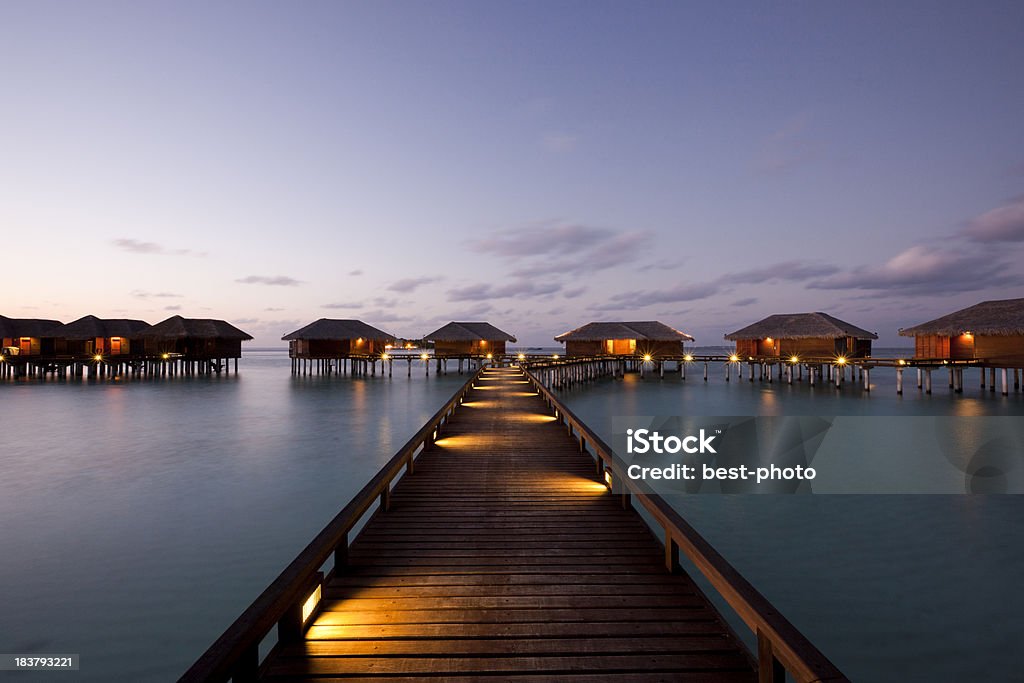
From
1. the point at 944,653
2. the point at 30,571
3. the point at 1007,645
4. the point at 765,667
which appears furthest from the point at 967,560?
the point at 30,571

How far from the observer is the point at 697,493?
412 inches

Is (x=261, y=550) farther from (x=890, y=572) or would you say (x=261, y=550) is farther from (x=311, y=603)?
(x=890, y=572)

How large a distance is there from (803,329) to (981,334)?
33.3 feet

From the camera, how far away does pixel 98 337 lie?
141 ft

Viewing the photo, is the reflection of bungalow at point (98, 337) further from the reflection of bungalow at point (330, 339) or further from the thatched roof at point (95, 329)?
the reflection of bungalow at point (330, 339)

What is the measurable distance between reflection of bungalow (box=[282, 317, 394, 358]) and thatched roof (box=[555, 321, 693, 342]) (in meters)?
19.5

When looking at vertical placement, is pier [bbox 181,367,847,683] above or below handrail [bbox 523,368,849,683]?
below

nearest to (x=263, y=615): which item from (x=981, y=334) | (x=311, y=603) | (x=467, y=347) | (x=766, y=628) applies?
(x=311, y=603)

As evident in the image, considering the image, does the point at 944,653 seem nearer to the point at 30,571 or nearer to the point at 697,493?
the point at 697,493

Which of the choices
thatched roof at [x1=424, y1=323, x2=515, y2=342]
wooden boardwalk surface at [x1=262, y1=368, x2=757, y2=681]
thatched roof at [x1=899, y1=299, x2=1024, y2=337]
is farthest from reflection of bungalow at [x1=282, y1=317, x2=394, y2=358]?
thatched roof at [x1=899, y1=299, x2=1024, y2=337]

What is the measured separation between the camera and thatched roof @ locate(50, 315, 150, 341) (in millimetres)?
42219

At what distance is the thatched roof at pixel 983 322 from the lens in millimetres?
26839

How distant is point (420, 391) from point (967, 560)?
30.5m

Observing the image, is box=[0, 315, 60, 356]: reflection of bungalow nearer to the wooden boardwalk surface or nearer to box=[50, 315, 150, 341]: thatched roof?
box=[50, 315, 150, 341]: thatched roof
